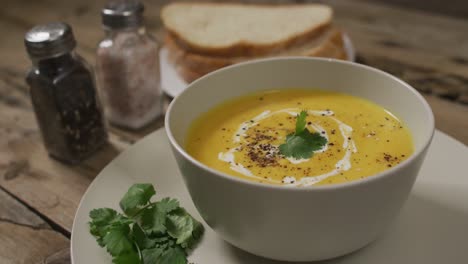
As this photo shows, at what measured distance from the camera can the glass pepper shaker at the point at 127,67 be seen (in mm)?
1755

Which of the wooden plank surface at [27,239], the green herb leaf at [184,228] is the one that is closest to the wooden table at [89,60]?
the wooden plank surface at [27,239]

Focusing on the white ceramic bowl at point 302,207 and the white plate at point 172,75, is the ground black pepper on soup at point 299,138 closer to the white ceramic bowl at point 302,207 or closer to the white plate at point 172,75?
the white ceramic bowl at point 302,207

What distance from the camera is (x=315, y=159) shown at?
1.15m

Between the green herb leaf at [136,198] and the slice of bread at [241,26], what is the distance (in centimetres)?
94

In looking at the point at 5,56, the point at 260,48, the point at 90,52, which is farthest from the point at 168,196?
the point at 5,56

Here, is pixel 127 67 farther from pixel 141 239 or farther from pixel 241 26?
pixel 141 239

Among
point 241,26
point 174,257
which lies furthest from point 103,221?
point 241,26

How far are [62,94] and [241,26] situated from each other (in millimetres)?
876

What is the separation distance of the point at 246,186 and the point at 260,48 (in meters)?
1.18

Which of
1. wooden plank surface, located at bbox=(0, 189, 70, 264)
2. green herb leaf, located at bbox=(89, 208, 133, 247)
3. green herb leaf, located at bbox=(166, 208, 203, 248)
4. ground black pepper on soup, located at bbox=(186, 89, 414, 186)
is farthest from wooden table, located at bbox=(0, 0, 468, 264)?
ground black pepper on soup, located at bbox=(186, 89, 414, 186)

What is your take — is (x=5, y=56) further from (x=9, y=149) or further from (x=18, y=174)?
(x=18, y=174)

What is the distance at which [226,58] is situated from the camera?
2.05m

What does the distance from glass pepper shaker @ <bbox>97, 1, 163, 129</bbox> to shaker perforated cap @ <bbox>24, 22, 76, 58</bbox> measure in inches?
8.0

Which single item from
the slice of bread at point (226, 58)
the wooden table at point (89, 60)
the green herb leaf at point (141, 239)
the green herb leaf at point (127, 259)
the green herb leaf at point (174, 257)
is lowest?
the wooden table at point (89, 60)
